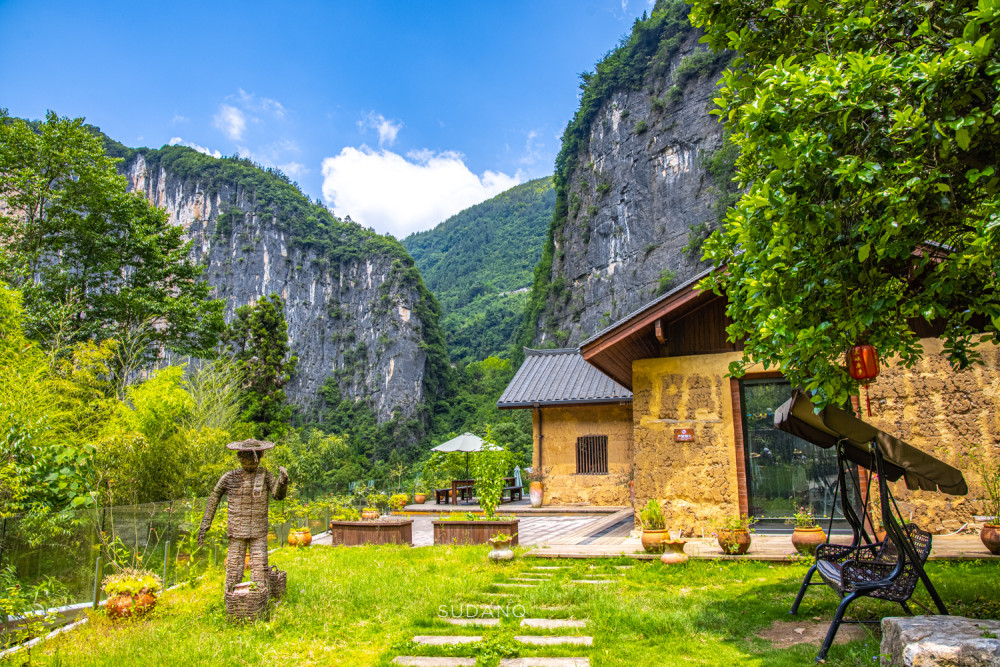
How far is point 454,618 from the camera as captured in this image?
195 inches

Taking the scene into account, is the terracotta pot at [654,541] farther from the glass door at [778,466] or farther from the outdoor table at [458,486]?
the outdoor table at [458,486]

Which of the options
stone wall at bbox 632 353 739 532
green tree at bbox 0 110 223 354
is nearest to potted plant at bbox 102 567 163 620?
stone wall at bbox 632 353 739 532

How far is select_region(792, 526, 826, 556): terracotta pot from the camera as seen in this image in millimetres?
6648

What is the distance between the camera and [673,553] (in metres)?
6.84

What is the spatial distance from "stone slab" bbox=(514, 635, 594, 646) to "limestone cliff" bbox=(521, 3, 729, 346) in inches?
1641

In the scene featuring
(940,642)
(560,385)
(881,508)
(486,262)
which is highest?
(486,262)

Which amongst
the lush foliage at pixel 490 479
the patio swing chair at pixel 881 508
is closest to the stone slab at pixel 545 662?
the patio swing chair at pixel 881 508

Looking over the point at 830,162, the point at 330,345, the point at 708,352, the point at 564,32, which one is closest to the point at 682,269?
the point at 564,32

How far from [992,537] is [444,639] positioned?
6451 millimetres

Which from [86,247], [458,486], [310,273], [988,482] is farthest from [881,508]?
[310,273]

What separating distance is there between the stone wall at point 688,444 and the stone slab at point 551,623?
14.0 ft

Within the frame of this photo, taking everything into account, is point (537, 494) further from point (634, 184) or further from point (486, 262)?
point (486, 262)

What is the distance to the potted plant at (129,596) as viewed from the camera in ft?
17.4

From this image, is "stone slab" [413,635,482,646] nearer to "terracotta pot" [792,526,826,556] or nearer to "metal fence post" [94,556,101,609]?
"metal fence post" [94,556,101,609]
